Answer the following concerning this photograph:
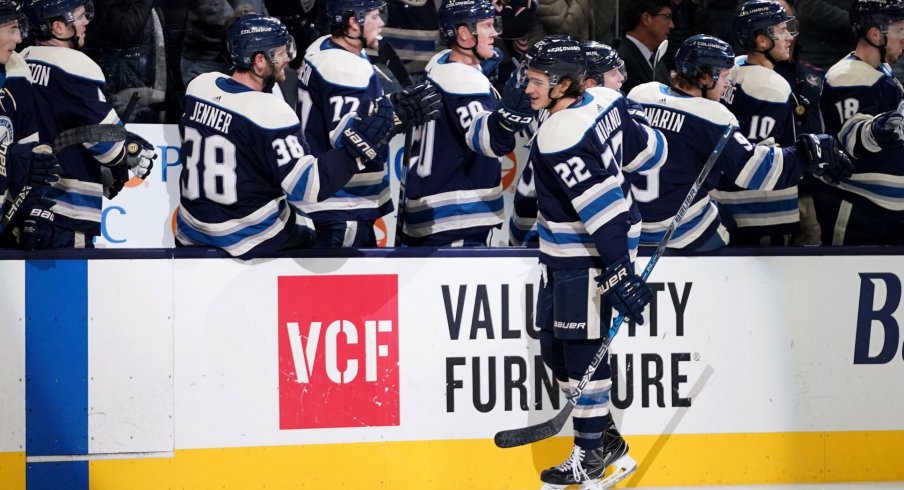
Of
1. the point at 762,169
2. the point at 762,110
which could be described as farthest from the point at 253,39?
the point at 762,110

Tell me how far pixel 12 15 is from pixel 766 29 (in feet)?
8.67

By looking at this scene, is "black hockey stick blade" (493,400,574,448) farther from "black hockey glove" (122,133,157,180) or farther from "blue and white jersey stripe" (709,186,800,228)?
"black hockey glove" (122,133,157,180)

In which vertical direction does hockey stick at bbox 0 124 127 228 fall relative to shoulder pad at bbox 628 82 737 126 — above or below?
below

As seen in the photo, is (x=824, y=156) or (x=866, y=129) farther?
(x=866, y=129)

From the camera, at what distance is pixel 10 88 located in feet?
13.4

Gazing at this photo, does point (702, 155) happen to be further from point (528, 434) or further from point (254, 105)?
point (254, 105)

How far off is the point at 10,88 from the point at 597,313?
2.07 m

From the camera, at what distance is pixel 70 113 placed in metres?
4.22

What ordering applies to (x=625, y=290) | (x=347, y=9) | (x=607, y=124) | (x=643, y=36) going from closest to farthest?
(x=625, y=290) < (x=607, y=124) < (x=347, y=9) < (x=643, y=36)

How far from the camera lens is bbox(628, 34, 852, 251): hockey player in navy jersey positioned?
13.4ft

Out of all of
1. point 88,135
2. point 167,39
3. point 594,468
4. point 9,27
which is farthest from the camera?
point 167,39

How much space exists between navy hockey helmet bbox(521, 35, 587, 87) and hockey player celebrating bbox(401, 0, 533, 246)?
2.38 ft

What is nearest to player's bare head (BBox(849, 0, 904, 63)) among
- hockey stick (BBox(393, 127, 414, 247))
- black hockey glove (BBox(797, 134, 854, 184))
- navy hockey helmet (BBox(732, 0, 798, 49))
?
navy hockey helmet (BBox(732, 0, 798, 49))

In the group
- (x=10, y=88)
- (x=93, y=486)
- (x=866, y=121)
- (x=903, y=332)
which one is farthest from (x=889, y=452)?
(x=10, y=88)
